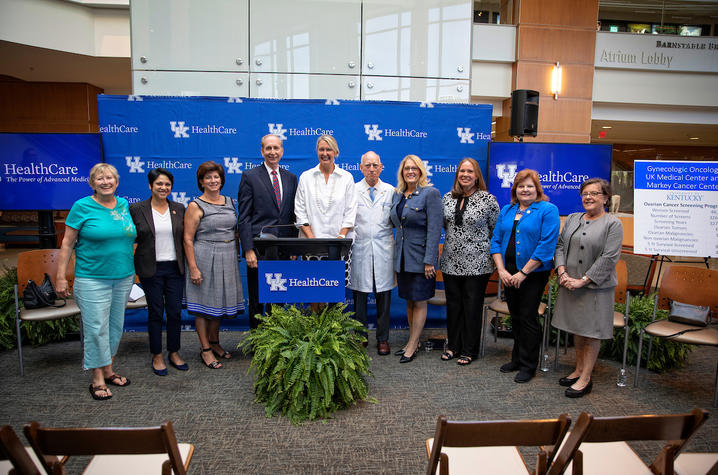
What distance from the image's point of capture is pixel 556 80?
31.7 ft

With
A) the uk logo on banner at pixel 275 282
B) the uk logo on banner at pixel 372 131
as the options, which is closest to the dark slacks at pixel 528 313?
the uk logo on banner at pixel 275 282

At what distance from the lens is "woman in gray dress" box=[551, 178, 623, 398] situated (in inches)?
126

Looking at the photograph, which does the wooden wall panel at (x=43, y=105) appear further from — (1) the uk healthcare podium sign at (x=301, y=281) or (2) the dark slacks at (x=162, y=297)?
(1) the uk healthcare podium sign at (x=301, y=281)

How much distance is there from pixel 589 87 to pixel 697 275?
24.5 feet

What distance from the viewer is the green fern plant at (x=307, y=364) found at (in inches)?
116

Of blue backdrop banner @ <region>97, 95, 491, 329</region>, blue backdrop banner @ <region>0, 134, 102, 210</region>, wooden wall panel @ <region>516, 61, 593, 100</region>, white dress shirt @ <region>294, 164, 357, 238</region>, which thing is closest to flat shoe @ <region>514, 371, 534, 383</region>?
blue backdrop banner @ <region>97, 95, 491, 329</region>

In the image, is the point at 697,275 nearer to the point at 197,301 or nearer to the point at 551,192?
the point at 551,192

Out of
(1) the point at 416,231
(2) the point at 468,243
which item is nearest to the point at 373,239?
(1) the point at 416,231

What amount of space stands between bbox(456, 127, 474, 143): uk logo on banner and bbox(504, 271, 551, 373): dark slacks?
6.51ft

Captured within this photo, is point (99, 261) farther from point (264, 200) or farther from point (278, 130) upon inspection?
point (278, 130)

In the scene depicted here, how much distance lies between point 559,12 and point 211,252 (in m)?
9.36

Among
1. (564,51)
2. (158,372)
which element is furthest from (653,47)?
(158,372)

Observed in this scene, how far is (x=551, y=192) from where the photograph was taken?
5094 millimetres

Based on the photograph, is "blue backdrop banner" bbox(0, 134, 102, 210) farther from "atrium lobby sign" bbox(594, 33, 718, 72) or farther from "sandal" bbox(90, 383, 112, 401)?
"atrium lobby sign" bbox(594, 33, 718, 72)
